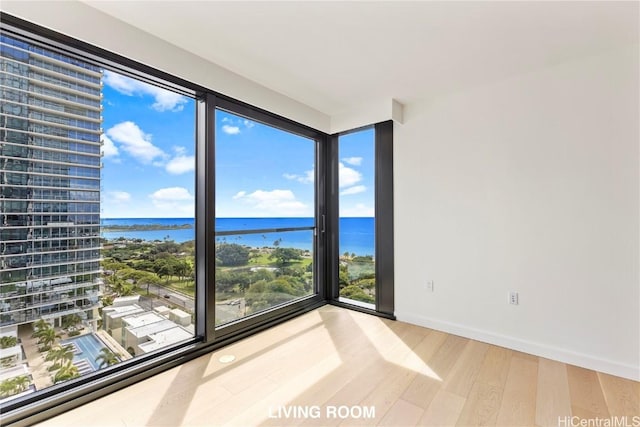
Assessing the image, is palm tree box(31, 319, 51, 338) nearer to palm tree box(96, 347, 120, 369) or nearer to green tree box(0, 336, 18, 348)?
green tree box(0, 336, 18, 348)

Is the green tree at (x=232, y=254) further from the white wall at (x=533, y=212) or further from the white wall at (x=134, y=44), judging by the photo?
the white wall at (x=533, y=212)

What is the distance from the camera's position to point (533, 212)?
2363 mm

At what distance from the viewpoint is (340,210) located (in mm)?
3564

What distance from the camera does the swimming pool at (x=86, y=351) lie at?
1815 millimetres

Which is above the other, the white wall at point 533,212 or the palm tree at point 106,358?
the white wall at point 533,212

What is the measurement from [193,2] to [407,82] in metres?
1.81

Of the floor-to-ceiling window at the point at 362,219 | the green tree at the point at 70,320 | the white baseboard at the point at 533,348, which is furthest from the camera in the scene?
the floor-to-ceiling window at the point at 362,219

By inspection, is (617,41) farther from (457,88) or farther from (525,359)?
(525,359)

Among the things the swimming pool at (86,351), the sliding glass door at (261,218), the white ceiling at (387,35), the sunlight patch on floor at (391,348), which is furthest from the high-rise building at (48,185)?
the sunlight patch on floor at (391,348)

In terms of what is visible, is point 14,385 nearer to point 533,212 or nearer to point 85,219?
point 85,219

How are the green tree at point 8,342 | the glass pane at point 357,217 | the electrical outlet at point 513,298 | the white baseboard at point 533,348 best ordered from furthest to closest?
the glass pane at point 357,217 < the electrical outlet at point 513,298 < the white baseboard at point 533,348 < the green tree at point 8,342

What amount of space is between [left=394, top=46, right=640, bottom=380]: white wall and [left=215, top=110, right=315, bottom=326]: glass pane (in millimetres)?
1163

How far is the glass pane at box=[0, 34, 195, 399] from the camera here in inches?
63.2

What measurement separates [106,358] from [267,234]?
1.62 m
